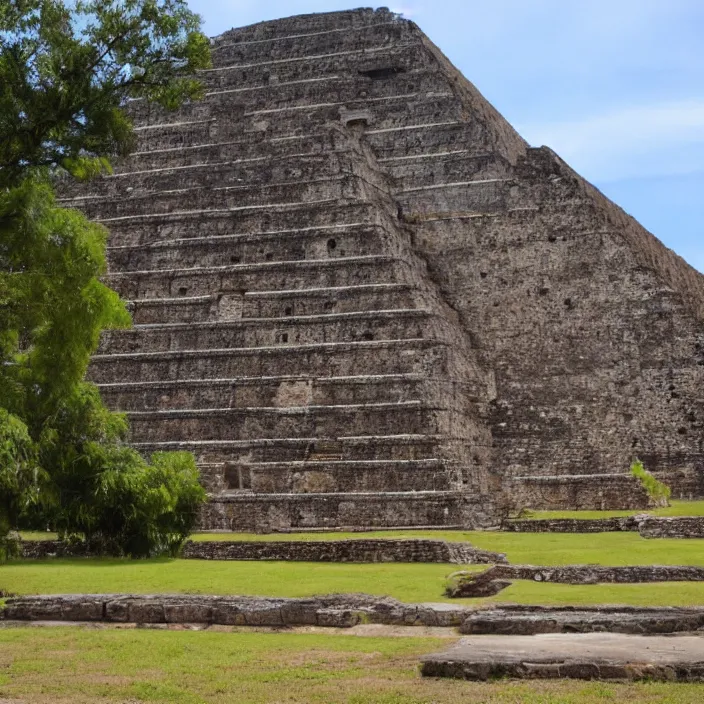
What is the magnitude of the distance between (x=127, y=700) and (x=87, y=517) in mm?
11106

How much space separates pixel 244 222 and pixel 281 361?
5576mm

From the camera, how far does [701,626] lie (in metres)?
10.1

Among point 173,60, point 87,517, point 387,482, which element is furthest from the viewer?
point 387,482

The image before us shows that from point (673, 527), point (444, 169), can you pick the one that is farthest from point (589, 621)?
point (444, 169)

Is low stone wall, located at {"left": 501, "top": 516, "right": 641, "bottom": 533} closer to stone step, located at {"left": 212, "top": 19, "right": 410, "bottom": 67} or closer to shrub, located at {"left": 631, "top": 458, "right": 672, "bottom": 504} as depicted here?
shrub, located at {"left": 631, "top": 458, "right": 672, "bottom": 504}

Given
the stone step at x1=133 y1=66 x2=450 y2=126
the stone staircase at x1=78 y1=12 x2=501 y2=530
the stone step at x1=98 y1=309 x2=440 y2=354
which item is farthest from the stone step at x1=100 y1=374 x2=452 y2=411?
the stone step at x1=133 y1=66 x2=450 y2=126

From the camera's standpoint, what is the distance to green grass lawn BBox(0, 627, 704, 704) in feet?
26.4

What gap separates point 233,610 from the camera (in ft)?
41.3

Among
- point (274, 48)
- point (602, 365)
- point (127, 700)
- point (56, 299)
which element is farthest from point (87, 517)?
point (274, 48)

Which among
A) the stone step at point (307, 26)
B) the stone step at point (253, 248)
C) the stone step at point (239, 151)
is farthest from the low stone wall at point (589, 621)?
the stone step at point (307, 26)

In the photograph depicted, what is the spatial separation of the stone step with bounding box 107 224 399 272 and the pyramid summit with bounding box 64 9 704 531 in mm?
64

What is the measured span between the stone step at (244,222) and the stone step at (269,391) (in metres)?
5.02

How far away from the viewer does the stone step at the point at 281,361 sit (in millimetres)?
26375

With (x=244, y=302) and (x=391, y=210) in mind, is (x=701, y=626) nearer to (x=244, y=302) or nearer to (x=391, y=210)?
(x=244, y=302)
